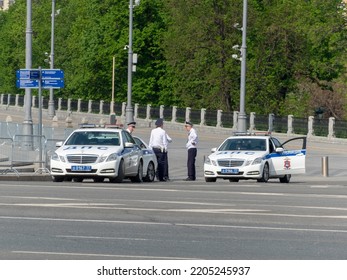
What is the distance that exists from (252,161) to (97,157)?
5190 millimetres

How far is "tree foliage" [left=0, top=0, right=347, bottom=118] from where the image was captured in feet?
307

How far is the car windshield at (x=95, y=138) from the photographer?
33.8m

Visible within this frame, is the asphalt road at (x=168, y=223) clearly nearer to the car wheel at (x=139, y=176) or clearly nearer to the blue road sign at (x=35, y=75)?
the car wheel at (x=139, y=176)

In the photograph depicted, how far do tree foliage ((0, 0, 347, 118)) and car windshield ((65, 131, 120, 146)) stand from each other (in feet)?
177

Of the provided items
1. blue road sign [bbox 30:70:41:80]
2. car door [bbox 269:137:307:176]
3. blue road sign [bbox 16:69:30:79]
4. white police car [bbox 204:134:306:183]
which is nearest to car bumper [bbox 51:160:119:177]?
white police car [bbox 204:134:306:183]

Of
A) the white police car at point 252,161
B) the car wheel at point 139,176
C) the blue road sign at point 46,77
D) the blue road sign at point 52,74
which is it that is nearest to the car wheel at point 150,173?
the car wheel at point 139,176

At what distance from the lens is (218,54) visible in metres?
94.1

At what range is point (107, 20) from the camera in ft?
359

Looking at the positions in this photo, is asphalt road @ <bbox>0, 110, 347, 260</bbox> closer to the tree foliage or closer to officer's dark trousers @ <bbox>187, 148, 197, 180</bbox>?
officer's dark trousers @ <bbox>187, 148, 197, 180</bbox>

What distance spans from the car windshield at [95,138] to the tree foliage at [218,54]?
53.8 meters

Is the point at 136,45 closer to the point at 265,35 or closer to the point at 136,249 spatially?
the point at 265,35

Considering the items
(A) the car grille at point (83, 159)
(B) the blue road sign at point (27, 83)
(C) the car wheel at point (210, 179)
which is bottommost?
(C) the car wheel at point (210, 179)

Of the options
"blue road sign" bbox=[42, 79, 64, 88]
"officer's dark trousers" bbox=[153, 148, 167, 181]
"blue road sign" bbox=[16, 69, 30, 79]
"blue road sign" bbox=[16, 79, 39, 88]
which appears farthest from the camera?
"blue road sign" bbox=[16, 79, 39, 88]

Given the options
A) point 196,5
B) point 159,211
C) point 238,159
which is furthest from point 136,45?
point 159,211
